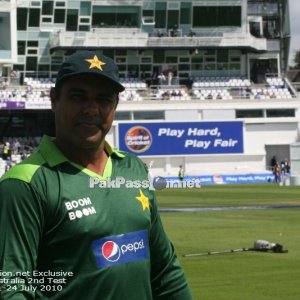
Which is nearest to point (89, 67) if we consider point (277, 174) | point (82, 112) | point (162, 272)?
point (82, 112)

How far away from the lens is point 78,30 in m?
70.6

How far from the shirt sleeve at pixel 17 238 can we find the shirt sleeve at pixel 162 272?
26.5 inches

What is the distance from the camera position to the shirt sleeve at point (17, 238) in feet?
11.3

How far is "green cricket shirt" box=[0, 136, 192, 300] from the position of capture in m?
3.46

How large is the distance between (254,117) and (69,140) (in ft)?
203

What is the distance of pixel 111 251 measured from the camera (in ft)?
11.9

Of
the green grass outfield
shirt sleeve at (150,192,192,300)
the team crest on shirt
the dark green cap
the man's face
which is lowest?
the green grass outfield

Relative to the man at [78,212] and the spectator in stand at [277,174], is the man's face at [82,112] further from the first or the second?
the spectator in stand at [277,174]

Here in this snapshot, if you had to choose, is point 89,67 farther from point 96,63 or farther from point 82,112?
point 82,112

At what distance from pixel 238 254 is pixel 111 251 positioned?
12370mm

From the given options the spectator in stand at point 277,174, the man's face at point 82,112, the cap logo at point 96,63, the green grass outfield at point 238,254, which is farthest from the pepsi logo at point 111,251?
the spectator in stand at point 277,174

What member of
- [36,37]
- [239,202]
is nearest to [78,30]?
[36,37]

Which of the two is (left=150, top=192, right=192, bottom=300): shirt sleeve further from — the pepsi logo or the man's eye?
the man's eye

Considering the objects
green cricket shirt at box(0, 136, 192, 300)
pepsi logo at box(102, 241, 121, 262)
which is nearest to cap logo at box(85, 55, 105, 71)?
green cricket shirt at box(0, 136, 192, 300)
